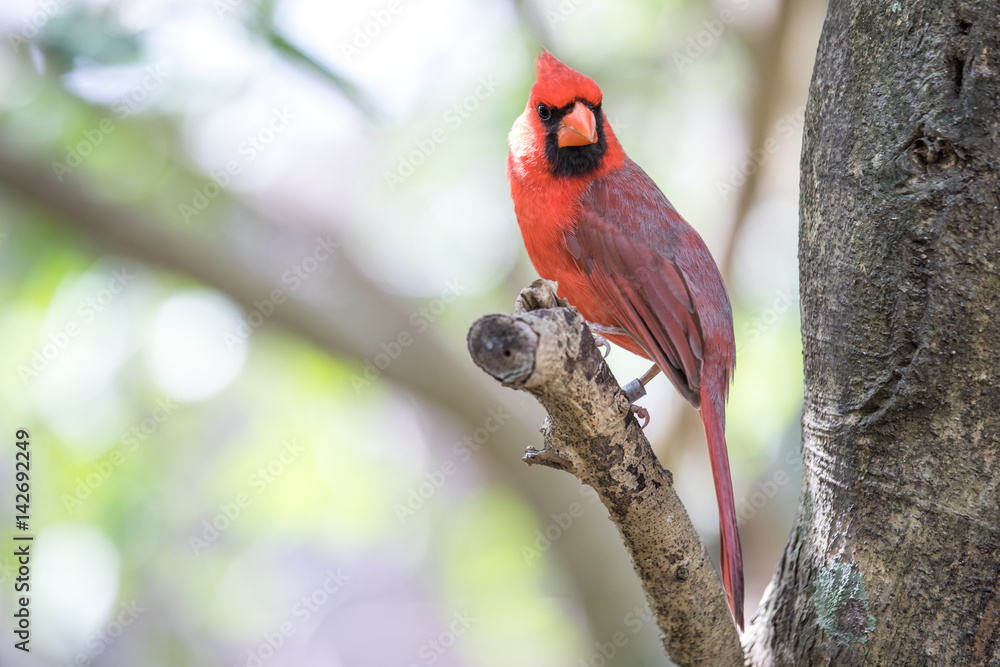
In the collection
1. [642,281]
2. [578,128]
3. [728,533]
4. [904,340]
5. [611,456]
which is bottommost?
[728,533]

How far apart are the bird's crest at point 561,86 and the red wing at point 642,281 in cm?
27

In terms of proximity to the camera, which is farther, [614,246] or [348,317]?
[348,317]

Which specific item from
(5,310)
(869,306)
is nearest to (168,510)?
(5,310)

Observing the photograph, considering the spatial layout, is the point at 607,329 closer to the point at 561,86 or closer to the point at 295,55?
the point at 561,86

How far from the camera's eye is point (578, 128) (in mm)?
2172

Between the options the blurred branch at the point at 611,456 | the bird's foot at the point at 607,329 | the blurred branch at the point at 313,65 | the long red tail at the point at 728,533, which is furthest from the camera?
the blurred branch at the point at 313,65

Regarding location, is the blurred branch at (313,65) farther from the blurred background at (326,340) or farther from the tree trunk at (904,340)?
the tree trunk at (904,340)

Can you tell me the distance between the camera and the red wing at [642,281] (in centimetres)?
197

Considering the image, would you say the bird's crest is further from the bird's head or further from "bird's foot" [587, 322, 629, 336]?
"bird's foot" [587, 322, 629, 336]

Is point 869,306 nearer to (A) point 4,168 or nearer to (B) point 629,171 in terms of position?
(B) point 629,171

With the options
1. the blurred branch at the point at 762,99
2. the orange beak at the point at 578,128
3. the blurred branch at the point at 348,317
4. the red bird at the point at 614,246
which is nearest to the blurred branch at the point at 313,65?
the red bird at the point at 614,246

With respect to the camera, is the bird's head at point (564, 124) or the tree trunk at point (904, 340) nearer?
the tree trunk at point (904, 340)

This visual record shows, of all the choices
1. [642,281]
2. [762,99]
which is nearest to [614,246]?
[642,281]

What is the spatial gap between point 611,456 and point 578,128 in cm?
109
